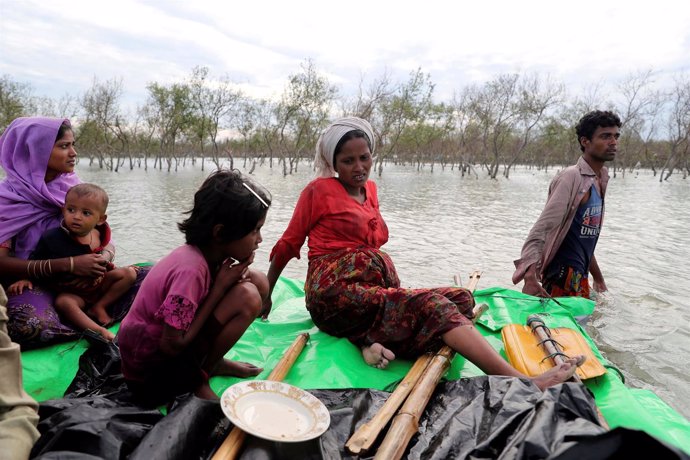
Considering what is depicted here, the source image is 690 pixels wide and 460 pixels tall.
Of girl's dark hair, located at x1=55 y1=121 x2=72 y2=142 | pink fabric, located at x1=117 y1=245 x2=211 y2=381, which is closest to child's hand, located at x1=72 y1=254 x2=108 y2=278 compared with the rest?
girl's dark hair, located at x1=55 y1=121 x2=72 y2=142

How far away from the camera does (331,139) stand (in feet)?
8.37

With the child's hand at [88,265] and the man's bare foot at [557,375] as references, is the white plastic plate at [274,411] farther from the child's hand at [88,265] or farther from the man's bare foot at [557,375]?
→ the child's hand at [88,265]

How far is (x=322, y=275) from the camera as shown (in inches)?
A: 95.5

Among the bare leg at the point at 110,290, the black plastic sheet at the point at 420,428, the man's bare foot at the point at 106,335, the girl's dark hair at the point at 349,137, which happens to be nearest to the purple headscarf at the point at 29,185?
the bare leg at the point at 110,290

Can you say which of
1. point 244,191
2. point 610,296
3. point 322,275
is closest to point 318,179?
point 322,275

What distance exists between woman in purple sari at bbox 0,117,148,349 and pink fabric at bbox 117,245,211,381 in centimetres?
89

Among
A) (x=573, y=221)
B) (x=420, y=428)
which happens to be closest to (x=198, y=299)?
(x=420, y=428)

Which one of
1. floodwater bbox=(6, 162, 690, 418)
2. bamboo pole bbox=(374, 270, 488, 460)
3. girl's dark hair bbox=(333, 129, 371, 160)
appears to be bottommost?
floodwater bbox=(6, 162, 690, 418)

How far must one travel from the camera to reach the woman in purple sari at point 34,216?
2293mm

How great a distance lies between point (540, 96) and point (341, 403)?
1149 inches

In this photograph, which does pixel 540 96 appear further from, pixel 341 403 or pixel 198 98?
pixel 341 403

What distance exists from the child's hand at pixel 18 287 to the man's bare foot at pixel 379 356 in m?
1.79

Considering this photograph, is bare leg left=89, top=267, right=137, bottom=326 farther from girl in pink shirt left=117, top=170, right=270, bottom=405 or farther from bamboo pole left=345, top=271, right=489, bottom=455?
bamboo pole left=345, top=271, right=489, bottom=455

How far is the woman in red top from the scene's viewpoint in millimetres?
2098
